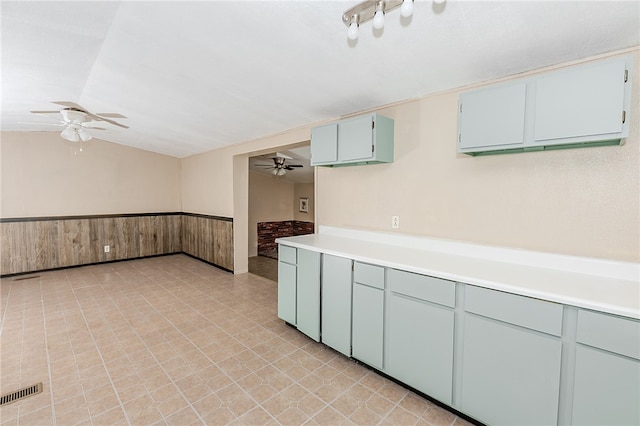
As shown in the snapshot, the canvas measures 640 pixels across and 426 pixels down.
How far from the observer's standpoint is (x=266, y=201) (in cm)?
761

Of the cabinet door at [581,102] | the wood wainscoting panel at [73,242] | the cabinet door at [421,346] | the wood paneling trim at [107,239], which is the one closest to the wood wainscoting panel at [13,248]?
the wood paneling trim at [107,239]

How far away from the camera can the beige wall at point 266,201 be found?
7.22 m

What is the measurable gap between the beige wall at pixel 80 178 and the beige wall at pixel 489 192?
4472mm

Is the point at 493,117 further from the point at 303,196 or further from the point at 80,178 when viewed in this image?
the point at 80,178

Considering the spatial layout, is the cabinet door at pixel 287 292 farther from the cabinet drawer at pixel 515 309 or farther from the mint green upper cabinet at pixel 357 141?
the cabinet drawer at pixel 515 309

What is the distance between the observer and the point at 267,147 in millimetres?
4301

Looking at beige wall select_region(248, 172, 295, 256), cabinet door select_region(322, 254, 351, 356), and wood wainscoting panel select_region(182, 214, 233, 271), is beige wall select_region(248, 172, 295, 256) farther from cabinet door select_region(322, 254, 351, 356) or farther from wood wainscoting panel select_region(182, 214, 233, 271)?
cabinet door select_region(322, 254, 351, 356)

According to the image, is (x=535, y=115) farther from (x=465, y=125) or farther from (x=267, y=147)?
(x=267, y=147)

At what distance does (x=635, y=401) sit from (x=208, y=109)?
396cm

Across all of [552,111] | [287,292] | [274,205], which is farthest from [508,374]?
[274,205]

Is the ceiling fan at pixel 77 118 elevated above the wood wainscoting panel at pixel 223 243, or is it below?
above

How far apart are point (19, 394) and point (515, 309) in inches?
126

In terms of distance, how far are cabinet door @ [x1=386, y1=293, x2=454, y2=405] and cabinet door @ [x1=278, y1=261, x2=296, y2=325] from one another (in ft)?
3.57

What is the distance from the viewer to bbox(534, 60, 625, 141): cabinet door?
1.54 metres
